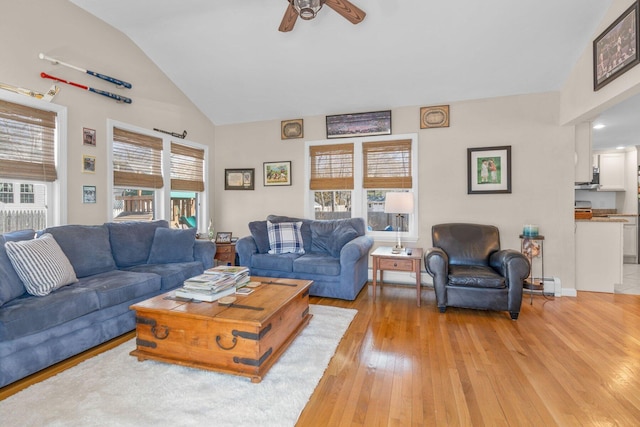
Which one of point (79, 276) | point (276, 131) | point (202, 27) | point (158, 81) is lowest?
point (79, 276)

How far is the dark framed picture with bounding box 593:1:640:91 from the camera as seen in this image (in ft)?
7.91

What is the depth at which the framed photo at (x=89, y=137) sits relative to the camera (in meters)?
3.23

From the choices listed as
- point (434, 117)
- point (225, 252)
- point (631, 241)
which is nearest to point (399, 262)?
point (434, 117)

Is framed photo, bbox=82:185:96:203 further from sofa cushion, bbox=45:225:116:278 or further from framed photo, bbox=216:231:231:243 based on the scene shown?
framed photo, bbox=216:231:231:243

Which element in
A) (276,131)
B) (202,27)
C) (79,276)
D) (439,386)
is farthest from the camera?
(276,131)

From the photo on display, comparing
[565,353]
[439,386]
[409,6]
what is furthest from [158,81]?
[565,353]

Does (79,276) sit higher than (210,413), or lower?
higher

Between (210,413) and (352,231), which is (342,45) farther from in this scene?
(210,413)

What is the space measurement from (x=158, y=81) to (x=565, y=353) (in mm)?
5329

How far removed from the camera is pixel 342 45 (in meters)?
3.43

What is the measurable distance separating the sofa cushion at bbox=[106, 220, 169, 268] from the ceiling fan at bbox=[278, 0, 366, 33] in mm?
2634

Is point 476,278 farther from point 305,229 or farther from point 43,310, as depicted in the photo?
point 43,310

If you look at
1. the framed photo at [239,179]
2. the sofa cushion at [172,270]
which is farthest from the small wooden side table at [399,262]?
the framed photo at [239,179]

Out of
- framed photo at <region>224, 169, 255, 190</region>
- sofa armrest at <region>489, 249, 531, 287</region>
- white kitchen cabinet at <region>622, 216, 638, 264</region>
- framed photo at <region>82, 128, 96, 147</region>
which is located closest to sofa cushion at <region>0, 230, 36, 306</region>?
framed photo at <region>82, 128, 96, 147</region>
